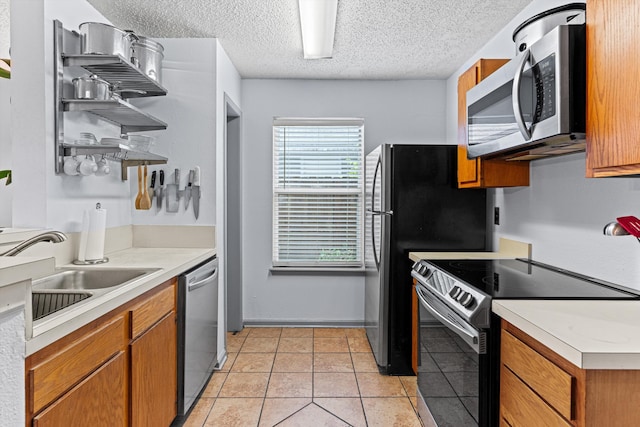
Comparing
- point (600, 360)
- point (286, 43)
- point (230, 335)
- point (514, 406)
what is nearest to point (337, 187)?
point (286, 43)

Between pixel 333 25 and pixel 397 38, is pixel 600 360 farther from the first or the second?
pixel 397 38

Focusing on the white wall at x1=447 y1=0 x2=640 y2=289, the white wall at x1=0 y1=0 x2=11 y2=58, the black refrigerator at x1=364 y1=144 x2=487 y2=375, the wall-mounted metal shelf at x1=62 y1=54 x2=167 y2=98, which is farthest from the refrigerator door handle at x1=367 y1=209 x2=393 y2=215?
the white wall at x1=0 y1=0 x2=11 y2=58

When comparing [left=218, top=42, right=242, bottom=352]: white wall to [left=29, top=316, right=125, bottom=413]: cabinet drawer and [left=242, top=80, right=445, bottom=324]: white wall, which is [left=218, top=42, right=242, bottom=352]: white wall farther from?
[left=29, top=316, right=125, bottom=413]: cabinet drawer

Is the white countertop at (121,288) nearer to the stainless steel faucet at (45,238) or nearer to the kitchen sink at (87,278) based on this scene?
the kitchen sink at (87,278)

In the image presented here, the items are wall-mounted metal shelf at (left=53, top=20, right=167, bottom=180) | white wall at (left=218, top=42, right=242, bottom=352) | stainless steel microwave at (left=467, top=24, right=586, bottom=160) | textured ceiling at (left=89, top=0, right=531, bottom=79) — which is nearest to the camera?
stainless steel microwave at (left=467, top=24, right=586, bottom=160)

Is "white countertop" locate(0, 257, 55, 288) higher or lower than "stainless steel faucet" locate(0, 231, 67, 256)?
lower

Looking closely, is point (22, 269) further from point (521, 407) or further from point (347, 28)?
point (347, 28)

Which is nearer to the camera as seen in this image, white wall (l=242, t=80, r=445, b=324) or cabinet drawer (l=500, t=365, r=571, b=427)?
cabinet drawer (l=500, t=365, r=571, b=427)

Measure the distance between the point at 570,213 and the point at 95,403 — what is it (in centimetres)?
222

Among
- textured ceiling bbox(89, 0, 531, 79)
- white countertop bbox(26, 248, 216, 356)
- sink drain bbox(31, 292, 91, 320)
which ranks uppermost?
textured ceiling bbox(89, 0, 531, 79)

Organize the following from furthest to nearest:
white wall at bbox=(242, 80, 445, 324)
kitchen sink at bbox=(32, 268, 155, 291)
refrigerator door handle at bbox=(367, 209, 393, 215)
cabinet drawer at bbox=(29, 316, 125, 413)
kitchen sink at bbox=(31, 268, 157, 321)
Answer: white wall at bbox=(242, 80, 445, 324) < refrigerator door handle at bbox=(367, 209, 393, 215) < kitchen sink at bbox=(32, 268, 155, 291) < kitchen sink at bbox=(31, 268, 157, 321) < cabinet drawer at bbox=(29, 316, 125, 413)

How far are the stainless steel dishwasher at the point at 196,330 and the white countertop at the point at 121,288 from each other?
0.09 m

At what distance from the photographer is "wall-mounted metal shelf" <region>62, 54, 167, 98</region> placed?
7.02 feet

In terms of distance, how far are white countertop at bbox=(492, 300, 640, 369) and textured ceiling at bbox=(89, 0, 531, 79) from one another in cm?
184
